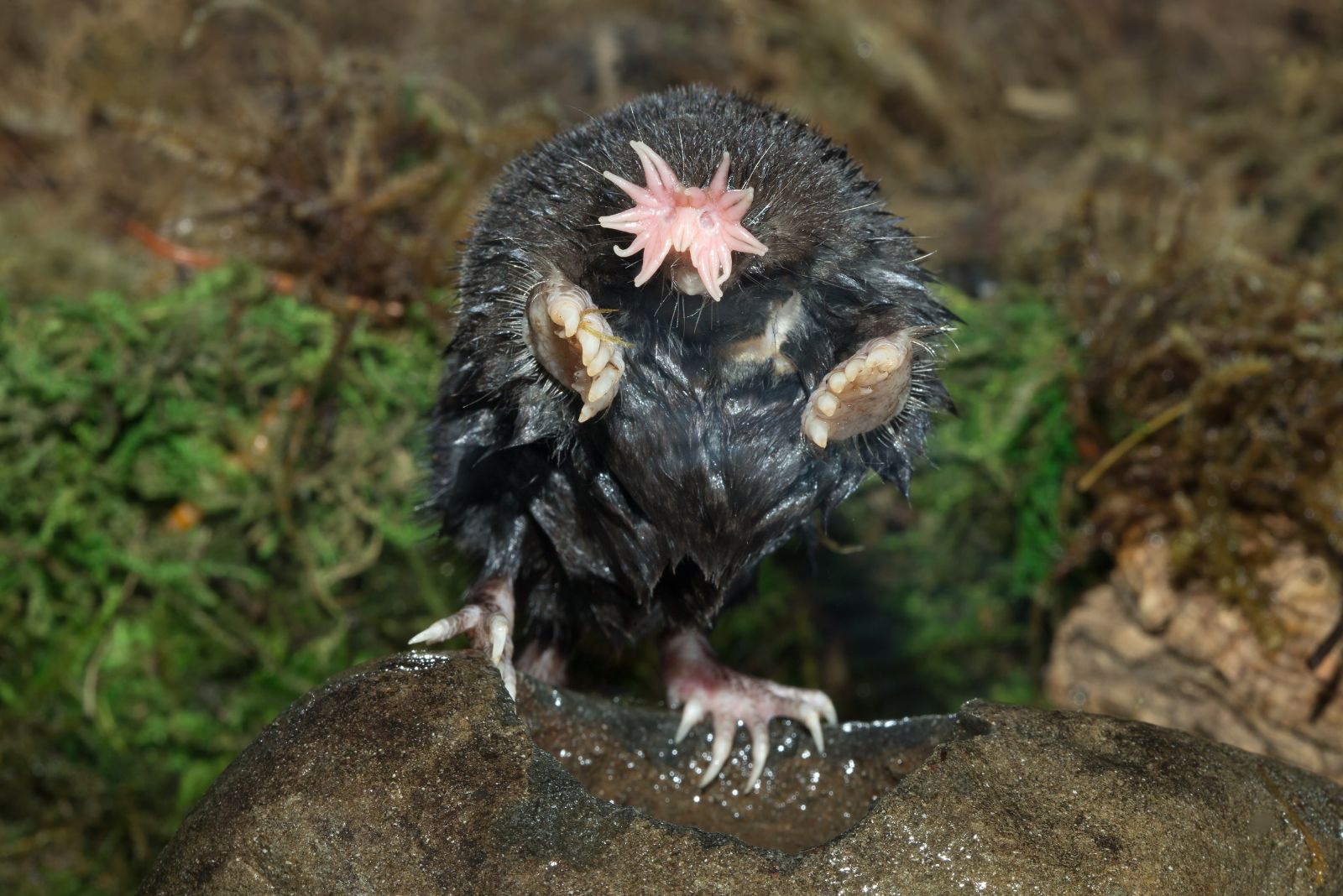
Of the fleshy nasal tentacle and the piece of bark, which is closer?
the fleshy nasal tentacle

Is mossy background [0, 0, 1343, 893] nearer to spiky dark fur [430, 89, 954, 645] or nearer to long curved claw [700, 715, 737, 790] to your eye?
long curved claw [700, 715, 737, 790]

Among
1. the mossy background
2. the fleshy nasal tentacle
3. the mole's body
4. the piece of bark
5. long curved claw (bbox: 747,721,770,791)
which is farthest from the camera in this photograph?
the mossy background

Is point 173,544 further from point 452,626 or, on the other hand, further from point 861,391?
point 861,391

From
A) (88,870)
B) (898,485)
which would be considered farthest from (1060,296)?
(88,870)

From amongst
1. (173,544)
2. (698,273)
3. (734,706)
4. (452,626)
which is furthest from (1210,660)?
(173,544)

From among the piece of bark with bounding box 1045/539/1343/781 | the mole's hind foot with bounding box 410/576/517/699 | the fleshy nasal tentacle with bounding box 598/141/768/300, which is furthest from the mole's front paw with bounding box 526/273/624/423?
the piece of bark with bounding box 1045/539/1343/781

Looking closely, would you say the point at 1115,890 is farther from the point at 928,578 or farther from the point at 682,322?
the point at 928,578
